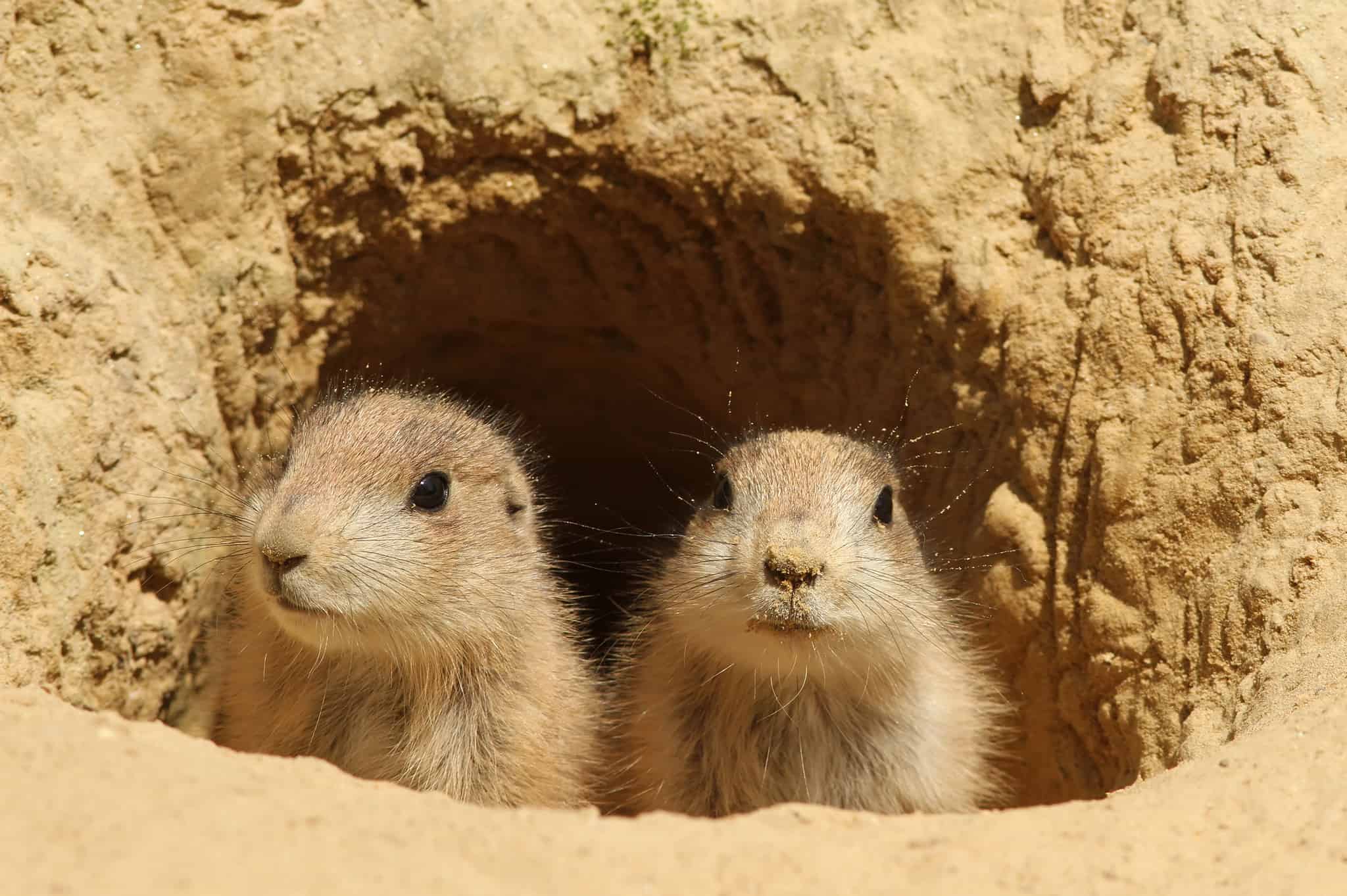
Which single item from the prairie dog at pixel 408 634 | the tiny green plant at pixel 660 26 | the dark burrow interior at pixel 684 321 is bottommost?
the prairie dog at pixel 408 634

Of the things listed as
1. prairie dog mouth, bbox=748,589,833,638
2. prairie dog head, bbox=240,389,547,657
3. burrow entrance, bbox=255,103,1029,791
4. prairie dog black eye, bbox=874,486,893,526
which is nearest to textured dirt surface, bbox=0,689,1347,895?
prairie dog head, bbox=240,389,547,657

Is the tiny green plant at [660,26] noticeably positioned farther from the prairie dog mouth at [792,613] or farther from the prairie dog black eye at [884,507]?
the prairie dog mouth at [792,613]

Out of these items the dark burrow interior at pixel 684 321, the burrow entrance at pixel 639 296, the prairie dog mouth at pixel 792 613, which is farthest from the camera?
the dark burrow interior at pixel 684 321

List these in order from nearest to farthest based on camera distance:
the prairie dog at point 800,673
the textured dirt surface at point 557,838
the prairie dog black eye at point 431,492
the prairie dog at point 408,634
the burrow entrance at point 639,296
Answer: the textured dirt surface at point 557,838, the prairie dog at point 408,634, the prairie dog at point 800,673, the prairie dog black eye at point 431,492, the burrow entrance at point 639,296

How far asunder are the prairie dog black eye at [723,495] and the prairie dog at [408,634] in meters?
0.93

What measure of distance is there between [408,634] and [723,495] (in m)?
1.66

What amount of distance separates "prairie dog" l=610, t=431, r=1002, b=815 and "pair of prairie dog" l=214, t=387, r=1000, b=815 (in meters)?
0.01

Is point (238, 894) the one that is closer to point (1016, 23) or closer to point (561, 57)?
point (561, 57)

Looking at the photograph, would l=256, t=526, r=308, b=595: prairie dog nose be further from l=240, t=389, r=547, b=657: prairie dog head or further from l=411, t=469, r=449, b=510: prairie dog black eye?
l=411, t=469, r=449, b=510: prairie dog black eye

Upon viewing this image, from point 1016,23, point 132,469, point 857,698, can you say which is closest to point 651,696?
point 857,698

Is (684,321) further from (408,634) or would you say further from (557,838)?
(557,838)

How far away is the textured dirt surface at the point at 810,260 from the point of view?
5.86 metres

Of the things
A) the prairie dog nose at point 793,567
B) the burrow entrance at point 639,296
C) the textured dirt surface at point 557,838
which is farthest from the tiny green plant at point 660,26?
the textured dirt surface at point 557,838

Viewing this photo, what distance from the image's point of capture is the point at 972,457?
7184 mm
